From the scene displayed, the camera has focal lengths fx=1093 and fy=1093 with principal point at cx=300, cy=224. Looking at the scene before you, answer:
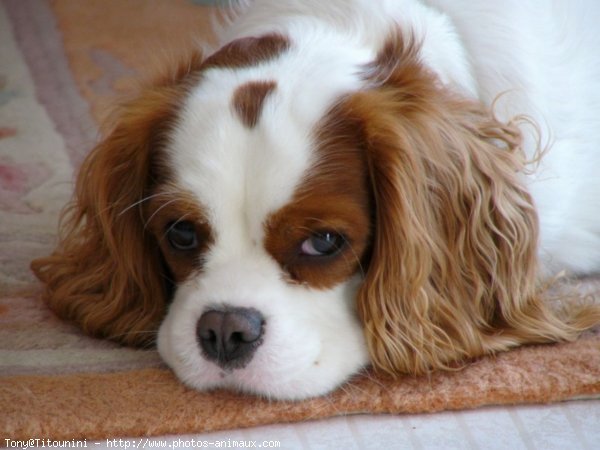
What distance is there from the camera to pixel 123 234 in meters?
2.49

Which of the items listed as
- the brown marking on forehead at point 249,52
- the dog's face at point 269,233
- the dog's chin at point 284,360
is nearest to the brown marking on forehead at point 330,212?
the dog's face at point 269,233

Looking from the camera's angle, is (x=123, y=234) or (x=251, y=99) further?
(x=123, y=234)

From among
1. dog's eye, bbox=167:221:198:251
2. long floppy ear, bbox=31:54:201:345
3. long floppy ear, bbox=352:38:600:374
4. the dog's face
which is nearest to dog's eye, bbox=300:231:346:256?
the dog's face

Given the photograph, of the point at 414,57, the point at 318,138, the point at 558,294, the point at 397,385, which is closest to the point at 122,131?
the point at 318,138

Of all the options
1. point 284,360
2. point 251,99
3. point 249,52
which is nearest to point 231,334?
point 284,360

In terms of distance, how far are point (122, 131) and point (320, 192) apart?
1.81 feet

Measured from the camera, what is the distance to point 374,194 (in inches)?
88.6

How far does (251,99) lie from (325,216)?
29 centimetres

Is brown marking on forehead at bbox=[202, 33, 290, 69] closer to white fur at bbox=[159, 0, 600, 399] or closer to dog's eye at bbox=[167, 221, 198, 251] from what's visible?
white fur at bbox=[159, 0, 600, 399]

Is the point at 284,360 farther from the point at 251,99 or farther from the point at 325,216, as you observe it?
the point at 251,99

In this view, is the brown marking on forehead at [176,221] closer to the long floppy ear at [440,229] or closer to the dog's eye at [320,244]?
the dog's eye at [320,244]

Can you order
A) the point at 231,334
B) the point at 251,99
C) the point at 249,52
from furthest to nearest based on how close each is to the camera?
1. the point at 249,52
2. the point at 251,99
3. the point at 231,334

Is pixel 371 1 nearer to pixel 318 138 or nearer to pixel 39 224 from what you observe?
pixel 318 138

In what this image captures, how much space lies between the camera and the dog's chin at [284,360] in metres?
2.11
